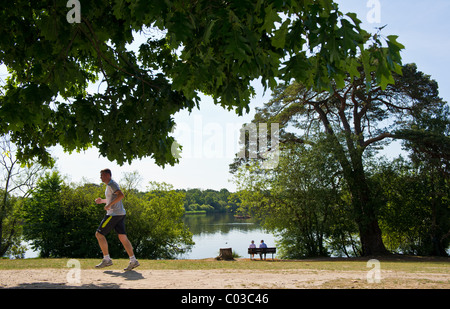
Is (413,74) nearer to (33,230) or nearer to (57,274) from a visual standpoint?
(57,274)

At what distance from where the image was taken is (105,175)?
6.61m

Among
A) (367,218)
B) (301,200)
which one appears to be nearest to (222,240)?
(301,200)

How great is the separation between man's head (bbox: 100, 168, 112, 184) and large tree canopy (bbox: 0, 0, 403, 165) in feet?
3.08

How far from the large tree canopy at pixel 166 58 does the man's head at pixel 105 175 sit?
0.94 metres

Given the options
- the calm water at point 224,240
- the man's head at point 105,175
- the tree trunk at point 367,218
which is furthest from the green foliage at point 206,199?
the man's head at point 105,175

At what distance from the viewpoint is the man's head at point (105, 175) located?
21.6ft

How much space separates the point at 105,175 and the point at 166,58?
8.11ft

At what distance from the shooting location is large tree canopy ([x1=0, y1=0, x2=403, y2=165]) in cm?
282

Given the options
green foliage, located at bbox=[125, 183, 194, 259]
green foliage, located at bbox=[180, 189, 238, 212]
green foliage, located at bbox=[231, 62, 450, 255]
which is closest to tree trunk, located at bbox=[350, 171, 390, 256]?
green foliage, located at bbox=[231, 62, 450, 255]

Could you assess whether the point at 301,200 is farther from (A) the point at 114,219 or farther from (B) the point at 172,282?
(B) the point at 172,282

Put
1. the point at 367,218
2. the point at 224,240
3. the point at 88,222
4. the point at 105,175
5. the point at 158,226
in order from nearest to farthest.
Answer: the point at 105,175
the point at 367,218
the point at 88,222
the point at 158,226
the point at 224,240

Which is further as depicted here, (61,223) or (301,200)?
(61,223)

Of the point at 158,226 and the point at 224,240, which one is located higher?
the point at 158,226
